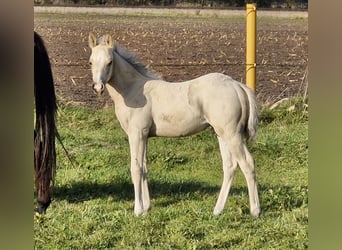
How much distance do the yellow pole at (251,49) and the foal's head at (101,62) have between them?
629mm

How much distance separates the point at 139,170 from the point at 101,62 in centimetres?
51

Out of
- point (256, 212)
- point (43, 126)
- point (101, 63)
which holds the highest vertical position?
point (101, 63)

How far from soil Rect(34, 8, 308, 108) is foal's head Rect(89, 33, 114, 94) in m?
0.17

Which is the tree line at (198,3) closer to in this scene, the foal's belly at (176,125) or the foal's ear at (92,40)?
the foal's ear at (92,40)

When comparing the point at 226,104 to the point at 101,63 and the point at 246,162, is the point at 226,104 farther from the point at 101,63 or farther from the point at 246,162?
the point at 101,63

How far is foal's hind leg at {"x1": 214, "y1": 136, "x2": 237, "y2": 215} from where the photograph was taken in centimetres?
330

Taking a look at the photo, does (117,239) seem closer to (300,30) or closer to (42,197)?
(42,197)

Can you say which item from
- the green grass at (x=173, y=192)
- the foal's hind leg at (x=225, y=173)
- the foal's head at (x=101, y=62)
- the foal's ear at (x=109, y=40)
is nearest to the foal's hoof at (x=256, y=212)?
the green grass at (x=173, y=192)

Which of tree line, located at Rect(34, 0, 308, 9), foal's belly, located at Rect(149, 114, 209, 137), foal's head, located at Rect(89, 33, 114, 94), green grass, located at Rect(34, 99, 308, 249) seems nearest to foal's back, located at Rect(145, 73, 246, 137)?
foal's belly, located at Rect(149, 114, 209, 137)

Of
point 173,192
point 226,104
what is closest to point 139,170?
point 173,192

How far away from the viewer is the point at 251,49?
340 cm

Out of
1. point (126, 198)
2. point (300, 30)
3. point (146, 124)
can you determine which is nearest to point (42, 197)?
point (126, 198)
